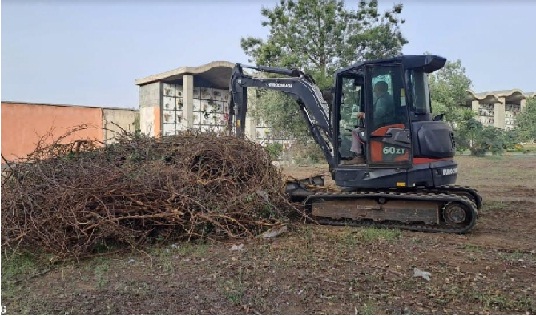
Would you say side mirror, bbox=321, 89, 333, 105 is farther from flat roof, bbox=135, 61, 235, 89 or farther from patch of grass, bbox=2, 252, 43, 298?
flat roof, bbox=135, 61, 235, 89

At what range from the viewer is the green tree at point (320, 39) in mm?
18578

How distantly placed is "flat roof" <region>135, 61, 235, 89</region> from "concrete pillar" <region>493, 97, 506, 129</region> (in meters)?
25.5

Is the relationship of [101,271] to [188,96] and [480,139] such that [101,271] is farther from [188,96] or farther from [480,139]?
[480,139]

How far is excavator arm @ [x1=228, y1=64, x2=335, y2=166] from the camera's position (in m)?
7.90

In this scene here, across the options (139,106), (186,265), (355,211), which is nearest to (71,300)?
(186,265)

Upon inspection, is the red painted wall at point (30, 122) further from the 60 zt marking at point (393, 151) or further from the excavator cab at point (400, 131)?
the 60 zt marking at point (393, 151)

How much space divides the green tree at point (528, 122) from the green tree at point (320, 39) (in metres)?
19.3

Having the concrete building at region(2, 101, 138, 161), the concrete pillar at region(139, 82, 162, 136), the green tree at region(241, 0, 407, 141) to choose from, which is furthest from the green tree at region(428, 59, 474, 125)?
the concrete building at region(2, 101, 138, 161)

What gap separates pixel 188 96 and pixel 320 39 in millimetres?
7839

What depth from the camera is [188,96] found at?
77.8ft

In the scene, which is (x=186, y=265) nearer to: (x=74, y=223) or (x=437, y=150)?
(x=74, y=223)

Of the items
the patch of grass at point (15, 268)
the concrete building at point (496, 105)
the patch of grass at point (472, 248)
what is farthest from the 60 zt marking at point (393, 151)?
the concrete building at point (496, 105)

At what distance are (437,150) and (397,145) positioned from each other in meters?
0.58

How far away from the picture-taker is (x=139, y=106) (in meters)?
25.2
